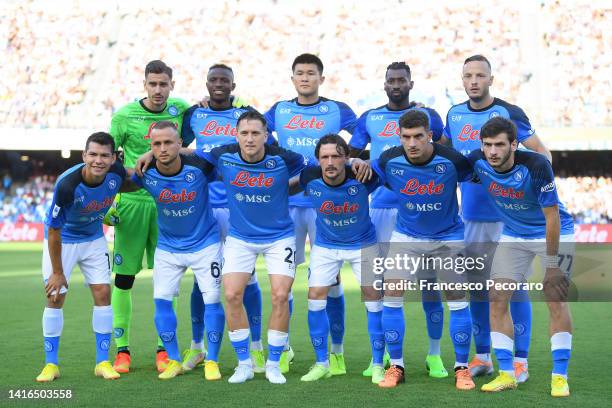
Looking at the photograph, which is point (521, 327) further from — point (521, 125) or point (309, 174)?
point (309, 174)

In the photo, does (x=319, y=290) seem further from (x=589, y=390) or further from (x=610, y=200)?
(x=610, y=200)

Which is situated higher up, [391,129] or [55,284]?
[391,129]

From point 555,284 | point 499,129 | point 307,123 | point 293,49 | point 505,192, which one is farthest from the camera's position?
point 293,49

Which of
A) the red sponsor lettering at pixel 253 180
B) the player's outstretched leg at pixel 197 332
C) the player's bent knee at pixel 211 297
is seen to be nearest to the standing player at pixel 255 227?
the red sponsor lettering at pixel 253 180

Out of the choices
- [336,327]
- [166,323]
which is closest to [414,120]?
[336,327]

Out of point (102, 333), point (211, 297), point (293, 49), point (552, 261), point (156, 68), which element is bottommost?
point (102, 333)

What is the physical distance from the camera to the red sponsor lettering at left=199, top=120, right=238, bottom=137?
7285 mm

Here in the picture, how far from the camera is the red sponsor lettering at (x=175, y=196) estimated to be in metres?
6.52

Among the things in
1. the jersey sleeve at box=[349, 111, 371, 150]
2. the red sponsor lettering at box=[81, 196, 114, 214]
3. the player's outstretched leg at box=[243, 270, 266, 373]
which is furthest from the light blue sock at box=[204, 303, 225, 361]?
the jersey sleeve at box=[349, 111, 371, 150]

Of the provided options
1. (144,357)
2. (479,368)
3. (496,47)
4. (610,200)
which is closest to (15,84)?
(496,47)

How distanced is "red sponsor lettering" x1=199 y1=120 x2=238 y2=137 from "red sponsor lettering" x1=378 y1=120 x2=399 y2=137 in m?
1.25

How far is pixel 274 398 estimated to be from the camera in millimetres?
5711

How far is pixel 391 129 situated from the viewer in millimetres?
7125

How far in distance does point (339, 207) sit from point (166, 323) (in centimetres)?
156
